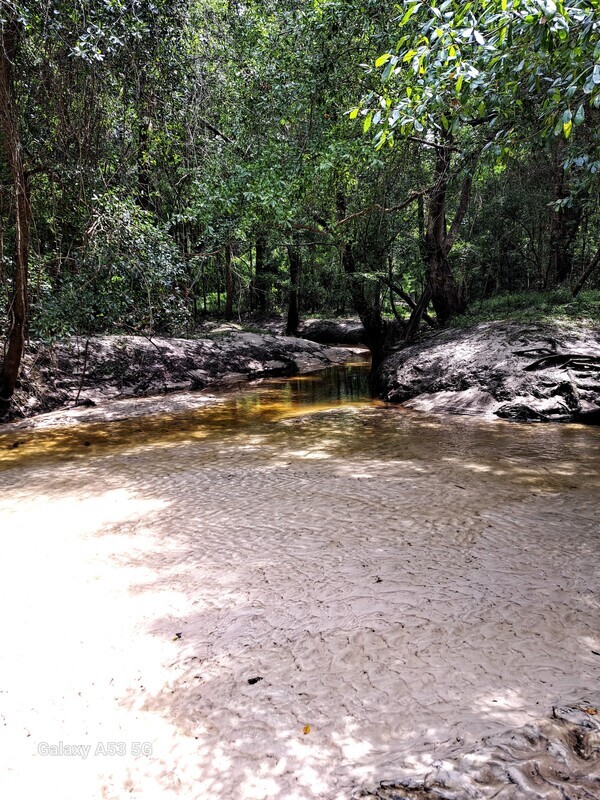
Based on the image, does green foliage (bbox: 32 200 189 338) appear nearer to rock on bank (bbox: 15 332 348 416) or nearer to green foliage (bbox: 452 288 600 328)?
rock on bank (bbox: 15 332 348 416)

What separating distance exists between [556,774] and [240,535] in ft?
8.92

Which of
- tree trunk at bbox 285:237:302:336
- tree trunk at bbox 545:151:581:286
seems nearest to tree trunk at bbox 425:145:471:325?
tree trunk at bbox 545:151:581:286

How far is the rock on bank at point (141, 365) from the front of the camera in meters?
9.96

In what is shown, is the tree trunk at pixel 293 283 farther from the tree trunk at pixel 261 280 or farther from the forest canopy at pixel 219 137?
the forest canopy at pixel 219 137

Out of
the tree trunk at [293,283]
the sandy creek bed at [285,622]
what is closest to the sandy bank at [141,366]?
the tree trunk at [293,283]

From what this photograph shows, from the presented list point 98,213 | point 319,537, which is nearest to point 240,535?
point 319,537

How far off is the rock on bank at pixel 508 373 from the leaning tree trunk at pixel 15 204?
287 inches

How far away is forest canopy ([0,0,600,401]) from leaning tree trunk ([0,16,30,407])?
37 millimetres

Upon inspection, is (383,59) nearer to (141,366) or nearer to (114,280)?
(114,280)

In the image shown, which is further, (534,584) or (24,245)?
(24,245)

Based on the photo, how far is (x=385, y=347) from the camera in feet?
46.8

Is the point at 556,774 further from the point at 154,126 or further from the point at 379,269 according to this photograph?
the point at 379,269

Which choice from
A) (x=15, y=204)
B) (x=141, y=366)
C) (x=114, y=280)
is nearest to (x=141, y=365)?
(x=141, y=366)

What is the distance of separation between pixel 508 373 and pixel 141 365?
8.78 m
